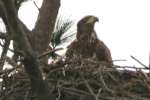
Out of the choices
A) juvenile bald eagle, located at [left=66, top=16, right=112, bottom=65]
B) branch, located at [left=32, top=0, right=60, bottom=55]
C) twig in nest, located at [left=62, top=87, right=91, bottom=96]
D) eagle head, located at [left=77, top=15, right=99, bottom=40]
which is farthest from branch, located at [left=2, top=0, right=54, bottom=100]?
eagle head, located at [left=77, top=15, right=99, bottom=40]

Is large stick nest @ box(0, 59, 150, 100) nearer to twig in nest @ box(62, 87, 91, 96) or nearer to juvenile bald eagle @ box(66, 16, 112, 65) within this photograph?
twig in nest @ box(62, 87, 91, 96)

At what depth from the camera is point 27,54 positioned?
2785mm

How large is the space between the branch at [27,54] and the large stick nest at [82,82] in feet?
1.87

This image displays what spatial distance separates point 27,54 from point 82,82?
40.1 inches

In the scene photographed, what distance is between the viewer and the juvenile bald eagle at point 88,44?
16.9 ft

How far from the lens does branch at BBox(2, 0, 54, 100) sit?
101 inches

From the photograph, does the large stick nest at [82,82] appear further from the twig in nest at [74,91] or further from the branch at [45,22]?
the branch at [45,22]

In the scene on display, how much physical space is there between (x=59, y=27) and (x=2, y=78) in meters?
2.08

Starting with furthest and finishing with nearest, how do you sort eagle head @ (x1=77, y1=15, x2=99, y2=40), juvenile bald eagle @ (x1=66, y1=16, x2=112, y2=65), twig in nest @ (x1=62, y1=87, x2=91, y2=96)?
eagle head @ (x1=77, y1=15, x2=99, y2=40)
juvenile bald eagle @ (x1=66, y1=16, x2=112, y2=65)
twig in nest @ (x1=62, y1=87, x2=91, y2=96)

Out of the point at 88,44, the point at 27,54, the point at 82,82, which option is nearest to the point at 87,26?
the point at 88,44

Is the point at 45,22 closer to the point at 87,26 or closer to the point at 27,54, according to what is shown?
the point at 87,26

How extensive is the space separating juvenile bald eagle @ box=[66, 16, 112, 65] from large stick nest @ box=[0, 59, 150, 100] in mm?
1126

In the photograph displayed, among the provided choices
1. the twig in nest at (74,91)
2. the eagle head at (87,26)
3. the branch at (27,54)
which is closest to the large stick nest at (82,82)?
the twig in nest at (74,91)

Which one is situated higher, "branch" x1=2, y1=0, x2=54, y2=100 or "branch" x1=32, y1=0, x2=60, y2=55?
"branch" x1=32, y1=0, x2=60, y2=55
